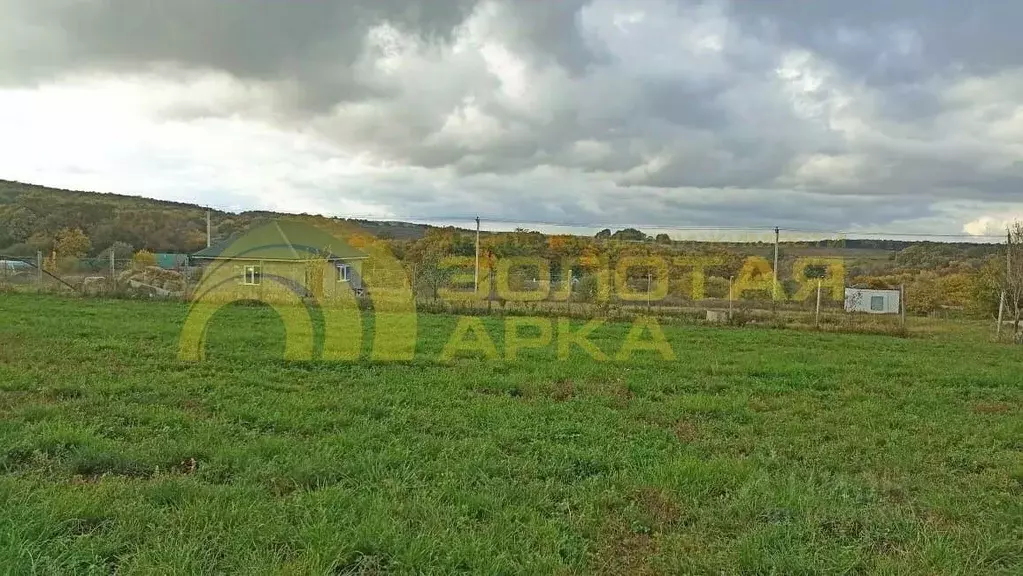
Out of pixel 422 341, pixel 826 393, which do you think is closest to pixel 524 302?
pixel 422 341

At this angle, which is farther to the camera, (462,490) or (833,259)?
(833,259)

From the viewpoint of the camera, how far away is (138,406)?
5062mm

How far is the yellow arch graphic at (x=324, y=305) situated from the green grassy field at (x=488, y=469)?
113 centimetres

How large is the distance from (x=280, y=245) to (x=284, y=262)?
A: 1897mm

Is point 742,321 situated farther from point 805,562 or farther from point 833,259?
point 833,259

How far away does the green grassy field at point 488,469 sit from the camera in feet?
9.11

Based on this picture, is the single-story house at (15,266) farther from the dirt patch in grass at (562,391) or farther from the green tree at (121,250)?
the dirt patch in grass at (562,391)

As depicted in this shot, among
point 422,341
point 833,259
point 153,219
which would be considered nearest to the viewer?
point 422,341

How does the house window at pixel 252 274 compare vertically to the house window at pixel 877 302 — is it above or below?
above

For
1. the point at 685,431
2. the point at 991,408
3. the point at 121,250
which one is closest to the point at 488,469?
the point at 685,431

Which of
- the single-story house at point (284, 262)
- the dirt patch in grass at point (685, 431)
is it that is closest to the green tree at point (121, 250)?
the single-story house at point (284, 262)

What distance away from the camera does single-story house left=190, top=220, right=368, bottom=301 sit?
59.3 feet

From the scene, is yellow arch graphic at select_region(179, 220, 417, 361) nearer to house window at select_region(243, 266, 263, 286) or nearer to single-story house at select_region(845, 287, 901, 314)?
house window at select_region(243, 266, 263, 286)

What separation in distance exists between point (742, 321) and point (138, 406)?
13397 millimetres
